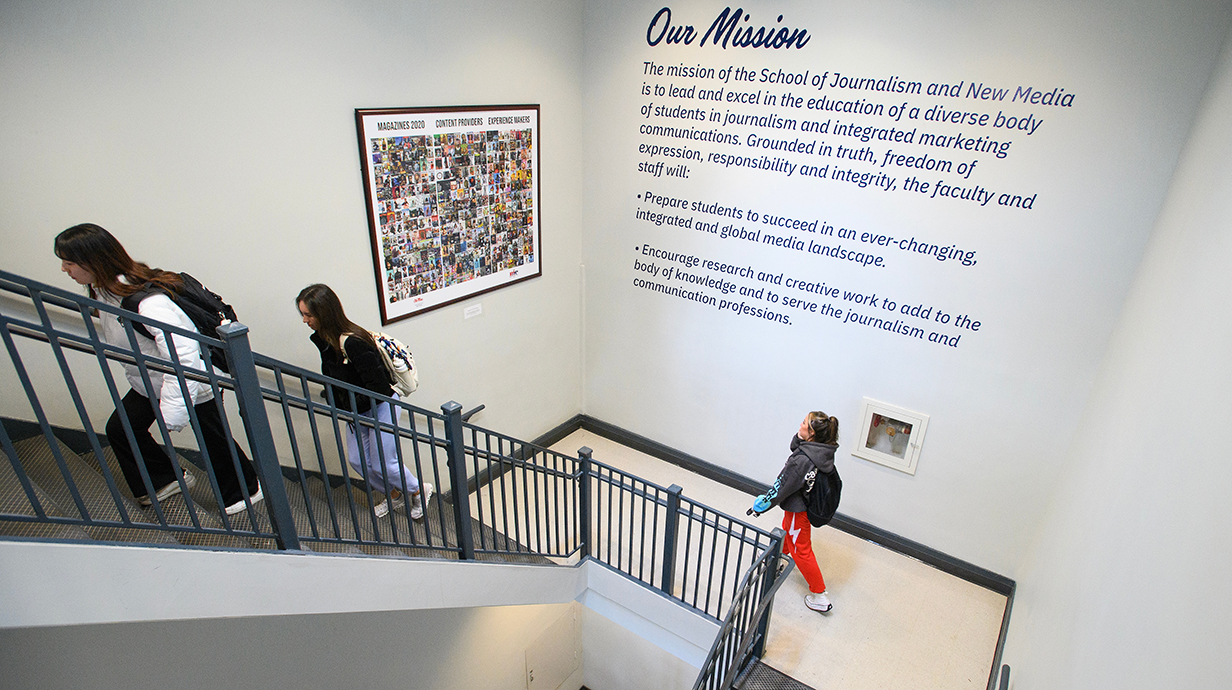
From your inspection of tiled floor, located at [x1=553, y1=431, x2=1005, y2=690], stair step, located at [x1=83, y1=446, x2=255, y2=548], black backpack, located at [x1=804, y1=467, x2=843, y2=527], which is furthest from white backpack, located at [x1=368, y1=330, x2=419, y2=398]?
tiled floor, located at [x1=553, y1=431, x2=1005, y2=690]

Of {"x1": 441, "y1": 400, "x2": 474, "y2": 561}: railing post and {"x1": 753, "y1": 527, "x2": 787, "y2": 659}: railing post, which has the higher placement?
{"x1": 441, "y1": 400, "x2": 474, "y2": 561}: railing post

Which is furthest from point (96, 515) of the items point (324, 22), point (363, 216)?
point (324, 22)

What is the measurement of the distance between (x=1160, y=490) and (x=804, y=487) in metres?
2.14

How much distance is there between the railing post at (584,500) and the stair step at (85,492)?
216 cm

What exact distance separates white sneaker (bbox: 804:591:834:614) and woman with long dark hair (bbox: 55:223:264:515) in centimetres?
352

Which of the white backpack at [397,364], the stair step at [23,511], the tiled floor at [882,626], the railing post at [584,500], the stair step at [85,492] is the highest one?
the white backpack at [397,364]

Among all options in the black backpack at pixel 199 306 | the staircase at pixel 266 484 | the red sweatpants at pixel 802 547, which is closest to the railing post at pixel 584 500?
the staircase at pixel 266 484

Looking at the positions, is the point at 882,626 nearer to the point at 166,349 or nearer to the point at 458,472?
the point at 458,472

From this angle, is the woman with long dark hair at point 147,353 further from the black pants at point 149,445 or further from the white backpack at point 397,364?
the white backpack at point 397,364

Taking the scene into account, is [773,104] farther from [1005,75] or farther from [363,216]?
[363,216]

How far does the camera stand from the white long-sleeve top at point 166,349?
7.53ft

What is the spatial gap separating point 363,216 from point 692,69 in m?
2.50

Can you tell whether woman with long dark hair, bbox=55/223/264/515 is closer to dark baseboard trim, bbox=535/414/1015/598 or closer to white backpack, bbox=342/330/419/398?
white backpack, bbox=342/330/419/398

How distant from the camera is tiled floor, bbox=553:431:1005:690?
12.5 ft
